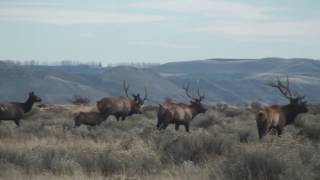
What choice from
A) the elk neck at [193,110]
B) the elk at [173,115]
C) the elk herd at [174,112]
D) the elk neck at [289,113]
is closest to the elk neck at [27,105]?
the elk herd at [174,112]

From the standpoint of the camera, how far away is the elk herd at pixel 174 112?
21097 millimetres

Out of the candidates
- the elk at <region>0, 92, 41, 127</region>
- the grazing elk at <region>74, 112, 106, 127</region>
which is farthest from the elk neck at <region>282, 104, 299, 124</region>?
the elk at <region>0, 92, 41, 127</region>

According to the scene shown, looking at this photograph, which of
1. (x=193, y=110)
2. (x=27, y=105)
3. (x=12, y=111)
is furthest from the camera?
(x=27, y=105)

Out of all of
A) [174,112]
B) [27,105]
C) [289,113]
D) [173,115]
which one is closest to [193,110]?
[174,112]

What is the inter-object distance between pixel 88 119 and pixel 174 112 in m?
3.58

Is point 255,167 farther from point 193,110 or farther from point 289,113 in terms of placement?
point 193,110

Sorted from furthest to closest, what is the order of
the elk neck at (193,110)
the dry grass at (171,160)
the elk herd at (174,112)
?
the elk neck at (193,110), the elk herd at (174,112), the dry grass at (171,160)

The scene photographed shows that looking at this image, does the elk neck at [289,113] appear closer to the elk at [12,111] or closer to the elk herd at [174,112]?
the elk herd at [174,112]

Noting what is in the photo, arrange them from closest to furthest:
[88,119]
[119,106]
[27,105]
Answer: [88,119] < [27,105] < [119,106]

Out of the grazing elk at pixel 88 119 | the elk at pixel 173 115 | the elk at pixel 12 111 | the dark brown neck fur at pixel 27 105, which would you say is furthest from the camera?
the dark brown neck fur at pixel 27 105

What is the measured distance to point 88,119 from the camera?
26312 millimetres

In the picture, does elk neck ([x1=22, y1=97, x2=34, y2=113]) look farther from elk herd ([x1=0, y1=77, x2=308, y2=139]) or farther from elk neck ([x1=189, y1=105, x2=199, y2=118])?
elk neck ([x1=189, y1=105, x2=199, y2=118])

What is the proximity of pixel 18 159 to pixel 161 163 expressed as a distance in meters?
3.18

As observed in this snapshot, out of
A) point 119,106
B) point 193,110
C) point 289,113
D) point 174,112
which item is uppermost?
point 289,113
